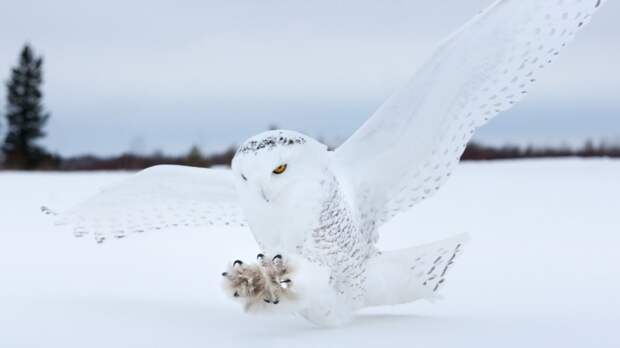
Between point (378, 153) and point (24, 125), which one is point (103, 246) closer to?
point (378, 153)

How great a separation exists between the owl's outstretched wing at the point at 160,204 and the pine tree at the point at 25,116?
72.0 ft

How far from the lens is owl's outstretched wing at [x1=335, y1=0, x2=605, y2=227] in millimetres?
3695

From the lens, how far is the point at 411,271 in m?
4.06

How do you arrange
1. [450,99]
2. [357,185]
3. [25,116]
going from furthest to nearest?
[25,116]
[357,185]
[450,99]

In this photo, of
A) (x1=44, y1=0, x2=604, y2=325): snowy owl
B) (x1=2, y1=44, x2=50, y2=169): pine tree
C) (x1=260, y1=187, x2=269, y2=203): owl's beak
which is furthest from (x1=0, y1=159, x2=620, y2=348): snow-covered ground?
(x1=2, y1=44, x2=50, y2=169): pine tree

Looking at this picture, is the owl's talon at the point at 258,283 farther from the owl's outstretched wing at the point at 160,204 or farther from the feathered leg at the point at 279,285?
the owl's outstretched wing at the point at 160,204

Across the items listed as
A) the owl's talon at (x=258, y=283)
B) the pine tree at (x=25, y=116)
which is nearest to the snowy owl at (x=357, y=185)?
the owl's talon at (x=258, y=283)

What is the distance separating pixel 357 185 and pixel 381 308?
0.98m

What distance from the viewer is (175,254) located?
6.16 m

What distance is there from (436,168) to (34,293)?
2.47 m

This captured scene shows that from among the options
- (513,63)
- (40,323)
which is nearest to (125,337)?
(40,323)

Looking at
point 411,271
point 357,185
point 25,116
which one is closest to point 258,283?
point 357,185

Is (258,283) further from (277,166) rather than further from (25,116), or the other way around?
(25,116)

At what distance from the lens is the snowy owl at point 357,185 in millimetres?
3348
